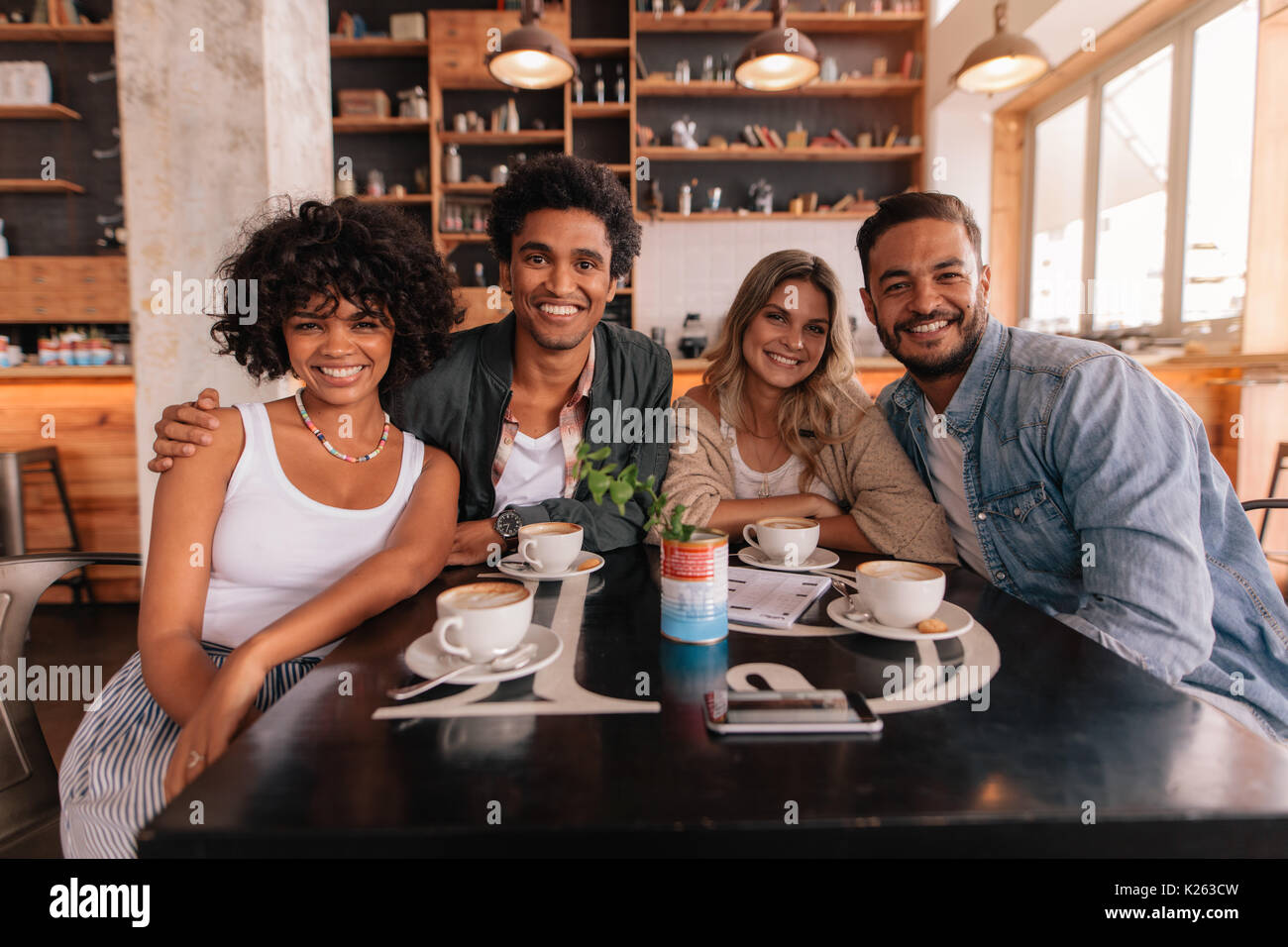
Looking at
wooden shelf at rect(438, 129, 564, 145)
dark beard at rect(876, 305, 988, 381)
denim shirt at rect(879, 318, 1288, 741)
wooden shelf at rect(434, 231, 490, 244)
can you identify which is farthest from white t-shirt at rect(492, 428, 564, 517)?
wooden shelf at rect(438, 129, 564, 145)

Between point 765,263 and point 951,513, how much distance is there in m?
0.84

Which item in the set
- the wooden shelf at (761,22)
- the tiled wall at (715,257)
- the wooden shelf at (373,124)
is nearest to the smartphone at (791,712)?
the tiled wall at (715,257)

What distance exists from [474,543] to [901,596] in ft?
2.89

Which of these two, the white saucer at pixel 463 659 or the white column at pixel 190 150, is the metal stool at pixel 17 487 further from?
the white saucer at pixel 463 659

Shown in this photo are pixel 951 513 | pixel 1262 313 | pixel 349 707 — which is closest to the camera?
pixel 349 707

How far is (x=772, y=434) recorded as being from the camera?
2.06 metres

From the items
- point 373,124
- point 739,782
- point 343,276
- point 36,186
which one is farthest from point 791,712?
point 36,186

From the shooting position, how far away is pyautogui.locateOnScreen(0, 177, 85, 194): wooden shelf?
4.84 meters

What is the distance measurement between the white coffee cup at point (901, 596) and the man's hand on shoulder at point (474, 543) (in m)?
0.79

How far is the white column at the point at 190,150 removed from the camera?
233cm

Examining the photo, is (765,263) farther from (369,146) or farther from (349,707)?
(369,146)
